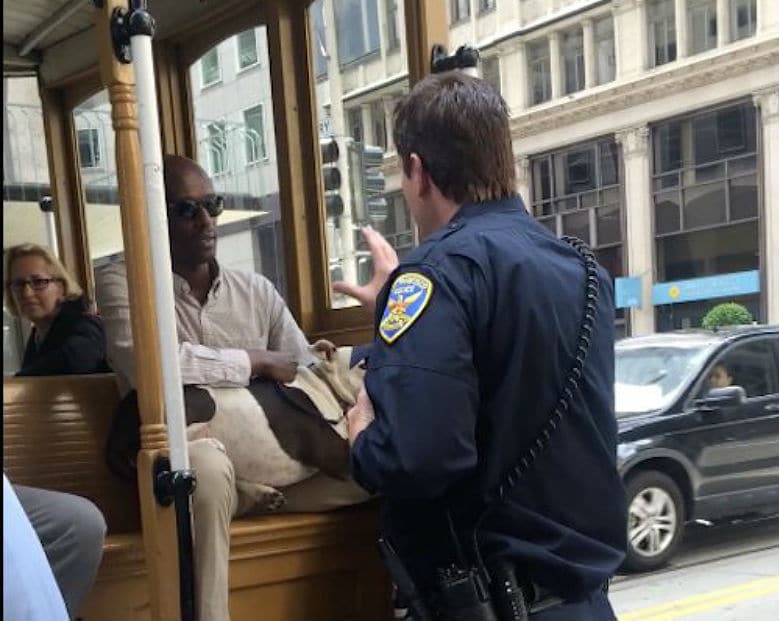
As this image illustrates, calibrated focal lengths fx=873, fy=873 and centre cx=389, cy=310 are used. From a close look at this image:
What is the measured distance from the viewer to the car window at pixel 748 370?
17.9ft

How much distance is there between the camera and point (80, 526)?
1585mm

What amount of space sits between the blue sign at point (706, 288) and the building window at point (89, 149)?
28.9ft

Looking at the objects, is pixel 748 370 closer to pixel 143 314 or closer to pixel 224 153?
pixel 224 153

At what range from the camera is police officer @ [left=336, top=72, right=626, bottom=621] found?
3.84 feet

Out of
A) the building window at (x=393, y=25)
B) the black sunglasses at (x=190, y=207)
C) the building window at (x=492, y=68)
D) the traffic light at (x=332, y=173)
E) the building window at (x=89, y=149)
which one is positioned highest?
the building window at (x=492, y=68)

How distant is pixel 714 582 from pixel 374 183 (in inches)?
127

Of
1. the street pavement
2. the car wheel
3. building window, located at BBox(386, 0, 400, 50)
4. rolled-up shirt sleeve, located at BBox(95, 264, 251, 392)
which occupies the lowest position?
the street pavement

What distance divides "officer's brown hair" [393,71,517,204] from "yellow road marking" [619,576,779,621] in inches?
137

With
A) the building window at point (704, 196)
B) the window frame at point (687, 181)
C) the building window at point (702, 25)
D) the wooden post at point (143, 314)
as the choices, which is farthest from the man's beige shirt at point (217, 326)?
the building window at point (702, 25)

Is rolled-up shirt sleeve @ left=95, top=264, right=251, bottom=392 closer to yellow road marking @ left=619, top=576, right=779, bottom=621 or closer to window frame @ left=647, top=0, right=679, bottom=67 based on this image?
yellow road marking @ left=619, top=576, right=779, bottom=621

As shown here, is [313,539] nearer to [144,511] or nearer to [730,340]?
Result: [144,511]

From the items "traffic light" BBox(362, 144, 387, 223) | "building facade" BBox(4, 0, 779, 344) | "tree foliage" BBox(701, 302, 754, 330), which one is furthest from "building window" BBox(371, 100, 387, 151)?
"tree foliage" BBox(701, 302, 754, 330)

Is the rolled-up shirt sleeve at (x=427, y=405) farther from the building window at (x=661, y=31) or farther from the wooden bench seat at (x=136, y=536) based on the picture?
the building window at (x=661, y=31)

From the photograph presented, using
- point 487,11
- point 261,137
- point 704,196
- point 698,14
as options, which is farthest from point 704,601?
point 698,14
